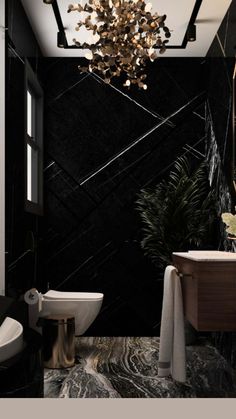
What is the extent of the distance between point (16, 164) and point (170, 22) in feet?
6.22

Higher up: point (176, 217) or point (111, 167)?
point (111, 167)

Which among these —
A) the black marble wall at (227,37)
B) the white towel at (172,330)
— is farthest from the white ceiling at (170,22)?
the white towel at (172,330)

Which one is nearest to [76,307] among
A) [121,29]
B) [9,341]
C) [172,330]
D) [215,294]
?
[172,330]

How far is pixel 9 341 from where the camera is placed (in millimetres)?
1439

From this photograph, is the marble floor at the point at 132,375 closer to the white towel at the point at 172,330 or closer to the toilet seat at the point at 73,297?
the white towel at the point at 172,330

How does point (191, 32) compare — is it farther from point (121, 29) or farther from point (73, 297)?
point (73, 297)

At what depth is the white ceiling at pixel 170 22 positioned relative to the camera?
145 inches

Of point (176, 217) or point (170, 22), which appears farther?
point (176, 217)

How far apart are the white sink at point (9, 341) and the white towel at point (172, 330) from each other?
1401 millimetres

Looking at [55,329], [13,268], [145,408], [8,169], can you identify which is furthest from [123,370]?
[145,408]

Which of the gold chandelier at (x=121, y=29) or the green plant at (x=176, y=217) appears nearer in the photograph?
the gold chandelier at (x=121, y=29)

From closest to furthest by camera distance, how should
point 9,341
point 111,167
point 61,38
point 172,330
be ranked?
point 9,341 → point 172,330 → point 61,38 → point 111,167

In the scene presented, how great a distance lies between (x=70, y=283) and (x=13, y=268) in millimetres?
1525

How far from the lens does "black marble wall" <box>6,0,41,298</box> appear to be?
315 centimetres
